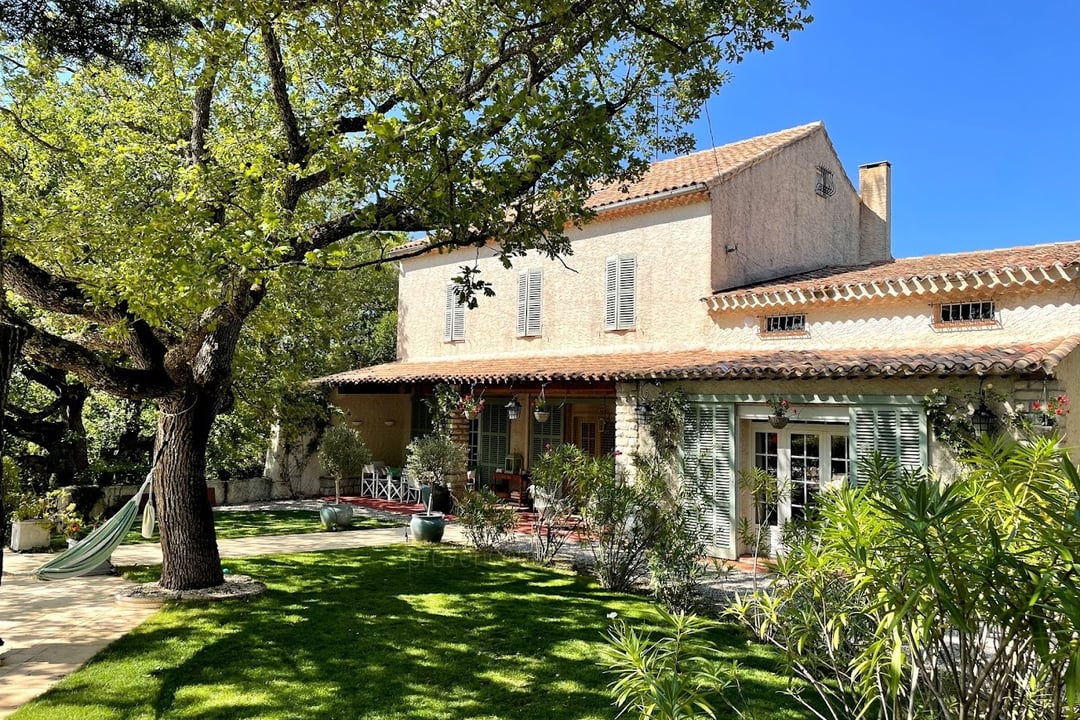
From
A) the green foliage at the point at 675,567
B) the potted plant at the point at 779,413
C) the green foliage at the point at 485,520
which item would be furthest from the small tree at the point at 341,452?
the potted plant at the point at 779,413

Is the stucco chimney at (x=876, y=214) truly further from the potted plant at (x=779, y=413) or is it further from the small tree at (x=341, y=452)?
the small tree at (x=341, y=452)

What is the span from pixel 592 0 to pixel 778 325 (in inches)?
292

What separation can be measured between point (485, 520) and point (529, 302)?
270 inches

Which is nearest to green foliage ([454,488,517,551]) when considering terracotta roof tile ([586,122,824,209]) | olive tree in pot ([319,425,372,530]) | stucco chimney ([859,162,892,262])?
terracotta roof tile ([586,122,824,209])

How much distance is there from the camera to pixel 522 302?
17.1 m

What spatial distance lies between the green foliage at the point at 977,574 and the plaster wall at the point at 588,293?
10362 mm

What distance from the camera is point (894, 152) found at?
57.2ft

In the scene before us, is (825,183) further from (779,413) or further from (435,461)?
(435,461)

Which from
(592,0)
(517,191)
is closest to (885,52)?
(592,0)

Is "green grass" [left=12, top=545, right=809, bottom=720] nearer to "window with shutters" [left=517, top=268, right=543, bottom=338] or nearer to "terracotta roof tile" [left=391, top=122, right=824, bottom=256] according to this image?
"window with shutters" [left=517, top=268, right=543, bottom=338]

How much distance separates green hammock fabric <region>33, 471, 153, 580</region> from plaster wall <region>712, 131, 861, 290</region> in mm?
10506

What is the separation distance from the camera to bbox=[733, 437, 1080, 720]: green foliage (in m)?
2.09

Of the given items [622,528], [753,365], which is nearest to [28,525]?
[622,528]

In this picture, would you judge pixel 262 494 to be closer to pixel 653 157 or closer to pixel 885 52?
pixel 653 157
